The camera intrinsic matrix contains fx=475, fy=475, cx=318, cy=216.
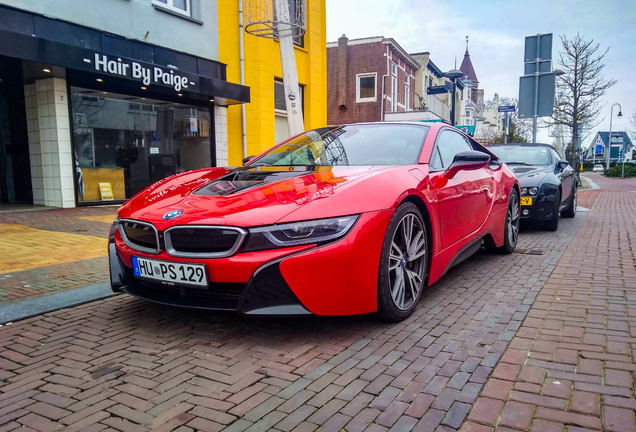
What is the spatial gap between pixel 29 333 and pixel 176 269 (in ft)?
4.01

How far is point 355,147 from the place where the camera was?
3.95 meters

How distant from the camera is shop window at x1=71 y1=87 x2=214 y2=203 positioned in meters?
10.1

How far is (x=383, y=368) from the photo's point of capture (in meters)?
2.52

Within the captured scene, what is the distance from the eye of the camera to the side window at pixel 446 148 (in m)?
3.96

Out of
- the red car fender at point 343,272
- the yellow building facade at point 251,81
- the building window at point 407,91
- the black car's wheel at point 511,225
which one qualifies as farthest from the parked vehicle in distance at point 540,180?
the building window at point 407,91

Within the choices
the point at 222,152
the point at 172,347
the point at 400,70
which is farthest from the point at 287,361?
the point at 400,70

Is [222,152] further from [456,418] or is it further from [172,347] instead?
[456,418]

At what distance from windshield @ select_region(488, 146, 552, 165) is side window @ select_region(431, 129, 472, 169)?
4101 mm

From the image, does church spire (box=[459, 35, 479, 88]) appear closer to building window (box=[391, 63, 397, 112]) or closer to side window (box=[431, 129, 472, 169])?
building window (box=[391, 63, 397, 112])

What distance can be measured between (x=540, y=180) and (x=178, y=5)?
9.38m

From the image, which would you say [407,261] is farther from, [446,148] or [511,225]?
[511,225]

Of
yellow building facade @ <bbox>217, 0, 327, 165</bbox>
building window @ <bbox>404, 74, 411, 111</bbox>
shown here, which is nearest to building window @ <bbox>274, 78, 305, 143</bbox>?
yellow building facade @ <bbox>217, 0, 327, 165</bbox>

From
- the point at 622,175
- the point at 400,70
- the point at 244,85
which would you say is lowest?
the point at 622,175

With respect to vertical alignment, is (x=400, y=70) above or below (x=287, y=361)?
above
